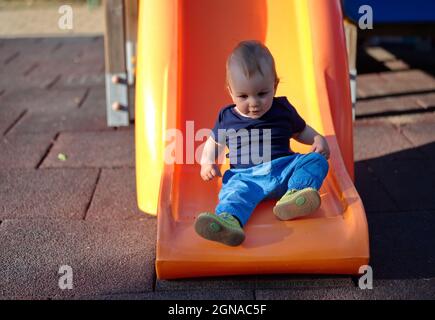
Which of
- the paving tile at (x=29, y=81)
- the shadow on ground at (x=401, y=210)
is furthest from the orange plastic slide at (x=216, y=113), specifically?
the paving tile at (x=29, y=81)

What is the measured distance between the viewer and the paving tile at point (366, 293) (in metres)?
2.23

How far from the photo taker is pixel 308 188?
241 centimetres

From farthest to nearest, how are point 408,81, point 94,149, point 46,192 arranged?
point 408,81
point 94,149
point 46,192

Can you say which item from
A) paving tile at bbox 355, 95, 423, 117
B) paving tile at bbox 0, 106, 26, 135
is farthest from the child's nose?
paving tile at bbox 0, 106, 26, 135

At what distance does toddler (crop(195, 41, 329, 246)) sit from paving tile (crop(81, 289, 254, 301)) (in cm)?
19

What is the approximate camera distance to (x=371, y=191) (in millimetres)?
3215

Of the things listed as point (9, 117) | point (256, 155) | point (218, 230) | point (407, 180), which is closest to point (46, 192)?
point (256, 155)

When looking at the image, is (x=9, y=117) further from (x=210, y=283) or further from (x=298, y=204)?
(x=298, y=204)

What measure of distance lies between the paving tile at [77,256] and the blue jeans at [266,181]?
42cm

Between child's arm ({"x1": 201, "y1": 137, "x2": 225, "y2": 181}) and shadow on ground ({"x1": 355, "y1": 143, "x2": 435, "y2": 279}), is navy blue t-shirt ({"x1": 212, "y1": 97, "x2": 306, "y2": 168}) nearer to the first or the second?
child's arm ({"x1": 201, "y1": 137, "x2": 225, "y2": 181})

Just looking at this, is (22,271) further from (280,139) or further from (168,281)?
(280,139)

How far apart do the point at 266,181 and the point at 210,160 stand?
0.82 ft

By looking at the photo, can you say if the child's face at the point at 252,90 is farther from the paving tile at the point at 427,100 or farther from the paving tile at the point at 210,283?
the paving tile at the point at 427,100

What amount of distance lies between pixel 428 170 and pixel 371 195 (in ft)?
1.70
